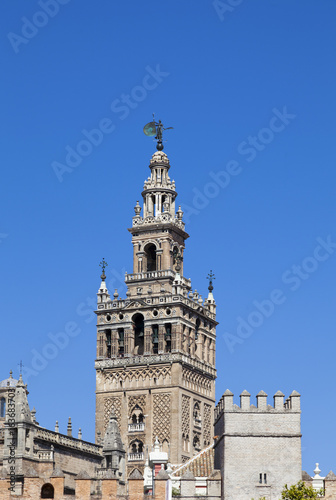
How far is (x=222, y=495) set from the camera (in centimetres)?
6825

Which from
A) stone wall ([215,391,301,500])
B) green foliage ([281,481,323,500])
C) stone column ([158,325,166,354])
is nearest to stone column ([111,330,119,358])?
stone column ([158,325,166,354])

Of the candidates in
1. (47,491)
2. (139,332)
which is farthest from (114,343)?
(47,491)

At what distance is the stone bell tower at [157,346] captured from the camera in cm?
10694

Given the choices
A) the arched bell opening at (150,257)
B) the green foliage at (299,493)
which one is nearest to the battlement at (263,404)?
the green foliage at (299,493)

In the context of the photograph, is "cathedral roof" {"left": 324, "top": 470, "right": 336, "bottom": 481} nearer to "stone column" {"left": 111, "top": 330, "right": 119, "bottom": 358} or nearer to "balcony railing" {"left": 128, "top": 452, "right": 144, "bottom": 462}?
"balcony railing" {"left": 128, "top": 452, "right": 144, "bottom": 462}

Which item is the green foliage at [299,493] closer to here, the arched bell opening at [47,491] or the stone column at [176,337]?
the arched bell opening at [47,491]

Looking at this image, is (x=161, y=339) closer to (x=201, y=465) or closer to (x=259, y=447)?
(x=201, y=465)

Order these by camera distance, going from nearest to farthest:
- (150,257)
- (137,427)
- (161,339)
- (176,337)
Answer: (137,427), (176,337), (161,339), (150,257)

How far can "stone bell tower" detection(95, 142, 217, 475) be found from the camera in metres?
107

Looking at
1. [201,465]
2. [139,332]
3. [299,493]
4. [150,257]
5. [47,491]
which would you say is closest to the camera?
[299,493]

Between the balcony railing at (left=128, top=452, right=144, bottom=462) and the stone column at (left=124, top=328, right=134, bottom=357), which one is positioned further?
the stone column at (left=124, top=328, right=134, bottom=357)

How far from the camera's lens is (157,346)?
109375 millimetres

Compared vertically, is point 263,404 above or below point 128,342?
below

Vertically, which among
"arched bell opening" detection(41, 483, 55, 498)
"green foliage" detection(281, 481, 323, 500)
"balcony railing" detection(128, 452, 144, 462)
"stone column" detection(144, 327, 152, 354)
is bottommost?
"green foliage" detection(281, 481, 323, 500)
